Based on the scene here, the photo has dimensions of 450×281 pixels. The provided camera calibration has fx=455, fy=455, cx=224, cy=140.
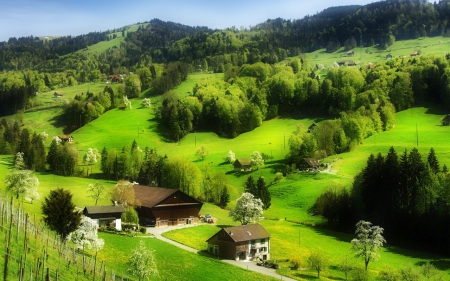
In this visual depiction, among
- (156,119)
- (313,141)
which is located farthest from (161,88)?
(313,141)

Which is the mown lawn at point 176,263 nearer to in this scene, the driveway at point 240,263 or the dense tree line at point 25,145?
the driveway at point 240,263

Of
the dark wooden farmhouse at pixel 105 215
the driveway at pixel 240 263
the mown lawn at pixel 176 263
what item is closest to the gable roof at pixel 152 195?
the driveway at pixel 240 263

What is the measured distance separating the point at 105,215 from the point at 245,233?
18.9m

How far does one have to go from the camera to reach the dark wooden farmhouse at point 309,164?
91688 millimetres

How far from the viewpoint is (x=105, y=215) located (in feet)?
198

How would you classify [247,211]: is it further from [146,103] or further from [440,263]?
[146,103]

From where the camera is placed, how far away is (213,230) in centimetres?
6272

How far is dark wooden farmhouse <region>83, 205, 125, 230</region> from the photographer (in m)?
59.6

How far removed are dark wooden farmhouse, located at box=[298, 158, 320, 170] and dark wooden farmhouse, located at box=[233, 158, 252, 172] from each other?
1072 centimetres

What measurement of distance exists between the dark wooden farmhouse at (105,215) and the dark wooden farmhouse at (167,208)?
8.10 meters

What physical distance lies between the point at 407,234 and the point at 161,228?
3536 centimetres

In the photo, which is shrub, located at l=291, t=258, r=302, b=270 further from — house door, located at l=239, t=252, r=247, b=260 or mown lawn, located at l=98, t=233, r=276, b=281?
house door, located at l=239, t=252, r=247, b=260

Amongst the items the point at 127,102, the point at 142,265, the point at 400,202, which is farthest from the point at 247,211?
the point at 127,102

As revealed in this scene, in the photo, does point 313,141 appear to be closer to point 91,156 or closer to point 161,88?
point 91,156
